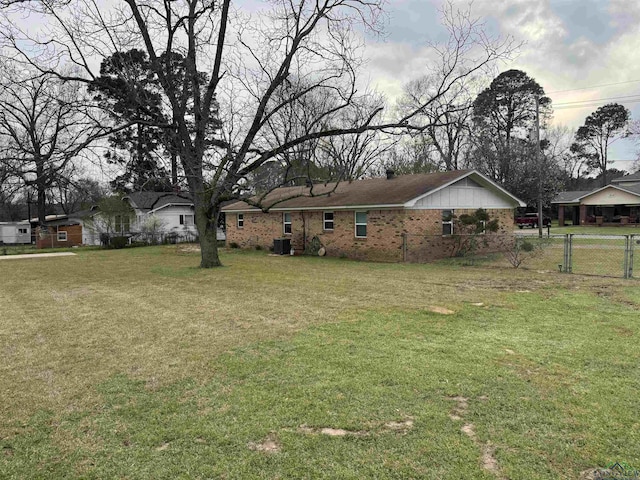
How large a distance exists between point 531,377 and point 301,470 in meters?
2.79

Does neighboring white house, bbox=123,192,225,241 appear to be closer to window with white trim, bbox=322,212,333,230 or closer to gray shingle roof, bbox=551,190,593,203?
window with white trim, bbox=322,212,333,230

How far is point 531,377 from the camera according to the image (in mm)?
4496

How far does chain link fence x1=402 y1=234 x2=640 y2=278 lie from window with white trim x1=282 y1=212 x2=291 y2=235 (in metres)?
7.42

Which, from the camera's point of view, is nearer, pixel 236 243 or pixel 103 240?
pixel 236 243

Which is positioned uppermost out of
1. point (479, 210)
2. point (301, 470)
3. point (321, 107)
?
point (321, 107)

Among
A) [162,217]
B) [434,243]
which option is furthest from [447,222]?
[162,217]

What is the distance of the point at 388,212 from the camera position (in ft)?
55.7

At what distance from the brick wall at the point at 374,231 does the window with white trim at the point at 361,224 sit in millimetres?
194

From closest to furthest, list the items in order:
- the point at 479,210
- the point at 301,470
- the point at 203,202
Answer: the point at 301,470 < the point at 203,202 < the point at 479,210

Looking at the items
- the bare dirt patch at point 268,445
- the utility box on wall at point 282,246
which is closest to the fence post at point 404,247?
the utility box on wall at point 282,246

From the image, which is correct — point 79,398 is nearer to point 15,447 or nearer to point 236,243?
point 15,447

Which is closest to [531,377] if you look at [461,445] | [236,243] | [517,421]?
[517,421]

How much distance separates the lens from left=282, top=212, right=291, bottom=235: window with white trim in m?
22.2

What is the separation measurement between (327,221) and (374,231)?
2.91 meters
